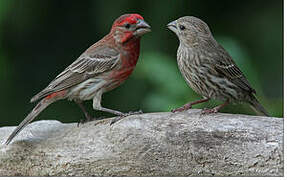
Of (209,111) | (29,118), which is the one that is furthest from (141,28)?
(29,118)

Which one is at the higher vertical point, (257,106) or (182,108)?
(182,108)

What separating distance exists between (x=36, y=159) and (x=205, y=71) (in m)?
1.84

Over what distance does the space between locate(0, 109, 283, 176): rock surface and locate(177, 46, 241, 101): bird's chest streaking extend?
264mm

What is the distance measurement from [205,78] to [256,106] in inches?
27.9

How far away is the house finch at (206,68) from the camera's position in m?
6.16

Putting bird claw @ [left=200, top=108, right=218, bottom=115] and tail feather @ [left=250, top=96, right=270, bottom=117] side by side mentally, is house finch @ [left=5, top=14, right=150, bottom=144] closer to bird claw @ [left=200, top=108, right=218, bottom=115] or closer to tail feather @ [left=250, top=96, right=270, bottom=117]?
bird claw @ [left=200, top=108, right=218, bottom=115]

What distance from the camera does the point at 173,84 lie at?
275 inches

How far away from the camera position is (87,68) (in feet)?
21.0

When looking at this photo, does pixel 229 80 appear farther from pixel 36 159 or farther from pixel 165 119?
pixel 36 159

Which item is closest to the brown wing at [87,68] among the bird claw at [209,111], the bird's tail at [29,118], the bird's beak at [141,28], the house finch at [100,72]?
the house finch at [100,72]

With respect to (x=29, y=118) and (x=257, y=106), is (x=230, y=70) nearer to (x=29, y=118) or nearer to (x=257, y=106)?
(x=257, y=106)

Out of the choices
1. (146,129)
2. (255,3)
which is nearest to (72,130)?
(146,129)

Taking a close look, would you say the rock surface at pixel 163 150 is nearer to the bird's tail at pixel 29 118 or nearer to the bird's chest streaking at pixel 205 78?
the bird's tail at pixel 29 118

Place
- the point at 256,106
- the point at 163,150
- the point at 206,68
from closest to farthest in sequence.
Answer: the point at 163,150 → the point at 206,68 → the point at 256,106
